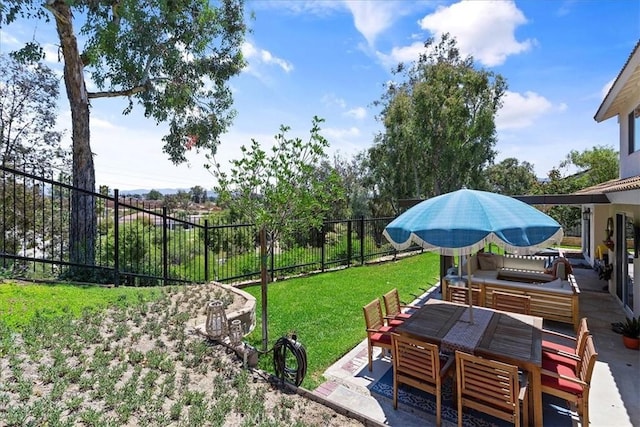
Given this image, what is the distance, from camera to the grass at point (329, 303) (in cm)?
496

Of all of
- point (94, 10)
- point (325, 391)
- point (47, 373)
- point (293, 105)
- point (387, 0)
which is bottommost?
point (325, 391)

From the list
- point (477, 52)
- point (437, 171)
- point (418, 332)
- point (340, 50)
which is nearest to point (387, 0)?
point (340, 50)

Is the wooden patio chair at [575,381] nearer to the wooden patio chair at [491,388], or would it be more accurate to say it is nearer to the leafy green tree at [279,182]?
Answer: the wooden patio chair at [491,388]

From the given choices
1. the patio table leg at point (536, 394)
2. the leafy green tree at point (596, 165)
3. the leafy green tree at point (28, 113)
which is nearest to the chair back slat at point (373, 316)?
the patio table leg at point (536, 394)

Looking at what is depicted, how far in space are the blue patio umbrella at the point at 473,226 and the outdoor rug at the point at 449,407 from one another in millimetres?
1117

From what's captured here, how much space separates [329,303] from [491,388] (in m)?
4.31

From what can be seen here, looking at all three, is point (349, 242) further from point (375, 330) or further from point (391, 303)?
point (375, 330)

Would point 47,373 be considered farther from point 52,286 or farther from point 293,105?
point 293,105

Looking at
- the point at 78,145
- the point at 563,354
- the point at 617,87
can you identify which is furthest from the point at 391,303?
the point at 78,145

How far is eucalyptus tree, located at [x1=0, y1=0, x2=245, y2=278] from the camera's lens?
7598 mm

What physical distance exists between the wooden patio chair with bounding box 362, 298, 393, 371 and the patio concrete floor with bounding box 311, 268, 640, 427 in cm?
36

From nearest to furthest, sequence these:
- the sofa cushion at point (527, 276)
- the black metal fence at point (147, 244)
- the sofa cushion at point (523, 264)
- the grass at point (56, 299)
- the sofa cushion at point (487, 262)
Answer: the grass at point (56, 299), the black metal fence at point (147, 244), the sofa cushion at point (527, 276), the sofa cushion at point (487, 262), the sofa cushion at point (523, 264)

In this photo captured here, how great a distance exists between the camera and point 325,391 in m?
3.88

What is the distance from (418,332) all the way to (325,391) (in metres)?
1.36
